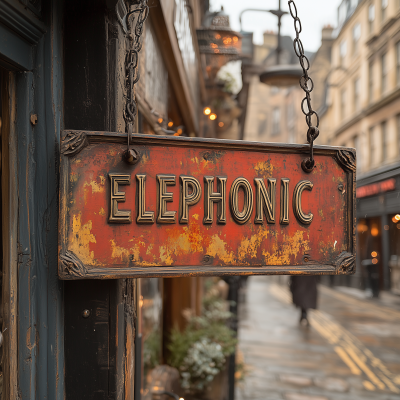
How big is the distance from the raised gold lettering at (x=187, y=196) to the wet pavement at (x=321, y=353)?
15.5 feet

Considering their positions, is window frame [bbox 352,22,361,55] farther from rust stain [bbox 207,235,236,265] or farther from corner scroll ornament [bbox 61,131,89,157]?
corner scroll ornament [bbox 61,131,89,157]

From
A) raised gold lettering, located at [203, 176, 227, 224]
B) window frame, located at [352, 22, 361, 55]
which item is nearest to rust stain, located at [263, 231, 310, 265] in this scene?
raised gold lettering, located at [203, 176, 227, 224]

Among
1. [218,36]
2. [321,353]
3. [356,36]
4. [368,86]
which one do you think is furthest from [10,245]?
[356,36]

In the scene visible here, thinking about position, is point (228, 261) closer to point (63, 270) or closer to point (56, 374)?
point (63, 270)

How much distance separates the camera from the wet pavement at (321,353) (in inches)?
214

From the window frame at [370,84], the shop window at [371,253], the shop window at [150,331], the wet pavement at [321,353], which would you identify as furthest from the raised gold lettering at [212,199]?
the window frame at [370,84]

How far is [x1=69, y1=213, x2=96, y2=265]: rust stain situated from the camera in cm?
128

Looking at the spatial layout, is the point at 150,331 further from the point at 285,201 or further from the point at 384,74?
the point at 384,74

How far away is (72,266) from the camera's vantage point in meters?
1.26

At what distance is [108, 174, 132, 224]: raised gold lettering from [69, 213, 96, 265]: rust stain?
0.09 meters

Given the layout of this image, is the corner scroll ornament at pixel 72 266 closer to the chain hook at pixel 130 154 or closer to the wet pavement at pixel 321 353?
the chain hook at pixel 130 154

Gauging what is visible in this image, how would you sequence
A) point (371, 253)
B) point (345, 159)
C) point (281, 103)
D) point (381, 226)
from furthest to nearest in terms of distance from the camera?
1. point (281, 103)
2. point (381, 226)
3. point (371, 253)
4. point (345, 159)

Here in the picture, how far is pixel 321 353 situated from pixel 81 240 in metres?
7.13

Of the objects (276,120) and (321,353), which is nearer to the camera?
(321,353)
